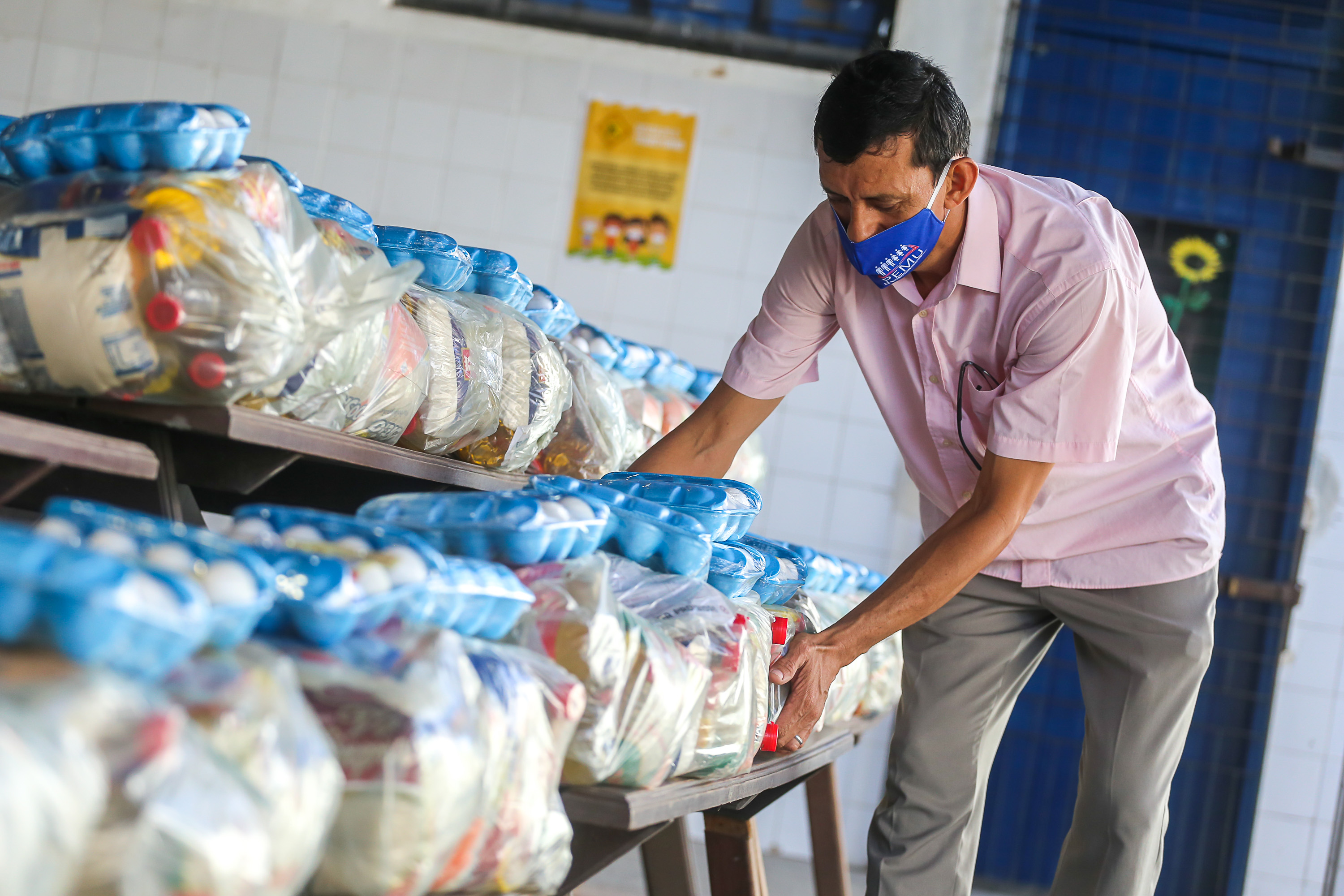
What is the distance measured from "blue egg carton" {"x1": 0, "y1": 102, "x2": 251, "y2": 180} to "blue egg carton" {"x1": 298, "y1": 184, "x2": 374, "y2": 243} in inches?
12.5

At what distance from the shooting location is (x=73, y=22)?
3.68 metres

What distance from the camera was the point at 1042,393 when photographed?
5.11ft

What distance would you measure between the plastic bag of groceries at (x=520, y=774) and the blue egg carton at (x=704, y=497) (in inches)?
18.8

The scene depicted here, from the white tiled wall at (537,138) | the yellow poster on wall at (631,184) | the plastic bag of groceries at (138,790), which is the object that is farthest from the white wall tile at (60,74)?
the plastic bag of groceries at (138,790)

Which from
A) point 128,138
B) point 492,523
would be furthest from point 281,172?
point 492,523

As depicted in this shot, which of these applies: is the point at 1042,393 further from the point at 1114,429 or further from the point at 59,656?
the point at 59,656

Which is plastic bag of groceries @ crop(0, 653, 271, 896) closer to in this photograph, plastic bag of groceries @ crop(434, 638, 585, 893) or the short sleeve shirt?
plastic bag of groceries @ crop(434, 638, 585, 893)

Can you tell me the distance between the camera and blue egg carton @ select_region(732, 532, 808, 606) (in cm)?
161

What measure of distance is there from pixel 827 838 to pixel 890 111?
1.61 m

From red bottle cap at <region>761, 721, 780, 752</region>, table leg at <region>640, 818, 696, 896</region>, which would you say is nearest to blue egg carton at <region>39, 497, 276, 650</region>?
red bottle cap at <region>761, 721, 780, 752</region>

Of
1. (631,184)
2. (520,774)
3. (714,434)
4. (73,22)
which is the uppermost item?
(73,22)

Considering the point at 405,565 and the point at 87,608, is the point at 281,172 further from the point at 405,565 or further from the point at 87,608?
the point at 87,608

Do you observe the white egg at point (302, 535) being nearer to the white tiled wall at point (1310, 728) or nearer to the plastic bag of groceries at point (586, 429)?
the plastic bag of groceries at point (586, 429)

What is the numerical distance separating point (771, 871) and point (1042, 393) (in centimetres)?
240
